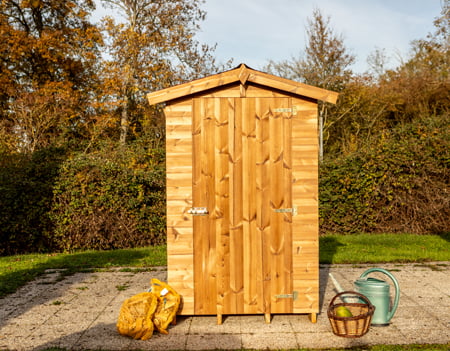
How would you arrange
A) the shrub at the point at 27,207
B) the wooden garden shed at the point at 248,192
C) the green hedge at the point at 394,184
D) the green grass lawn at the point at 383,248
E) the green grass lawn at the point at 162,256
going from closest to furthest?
the wooden garden shed at the point at 248,192, the green grass lawn at the point at 162,256, the green grass lawn at the point at 383,248, the shrub at the point at 27,207, the green hedge at the point at 394,184

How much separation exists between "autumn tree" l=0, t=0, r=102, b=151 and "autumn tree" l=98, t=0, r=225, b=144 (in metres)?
1.36

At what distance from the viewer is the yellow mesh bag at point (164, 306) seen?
15.6 feet

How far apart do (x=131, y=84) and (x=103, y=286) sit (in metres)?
12.2

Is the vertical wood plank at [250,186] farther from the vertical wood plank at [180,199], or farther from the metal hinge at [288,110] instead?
A: the vertical wood plank at [180,199]

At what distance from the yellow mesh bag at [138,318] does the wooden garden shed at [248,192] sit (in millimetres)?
599

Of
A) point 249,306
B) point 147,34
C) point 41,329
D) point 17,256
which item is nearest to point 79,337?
point 41,329

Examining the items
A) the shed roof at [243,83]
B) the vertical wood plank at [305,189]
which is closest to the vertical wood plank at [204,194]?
the shed roof at [243,83]

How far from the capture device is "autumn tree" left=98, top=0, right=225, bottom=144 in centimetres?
1767

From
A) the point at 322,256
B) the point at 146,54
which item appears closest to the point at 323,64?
the point at 146,54

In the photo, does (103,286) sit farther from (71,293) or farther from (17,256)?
(17,256)

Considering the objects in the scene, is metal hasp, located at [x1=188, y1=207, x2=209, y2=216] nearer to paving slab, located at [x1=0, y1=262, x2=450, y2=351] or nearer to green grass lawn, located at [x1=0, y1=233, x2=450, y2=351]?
paving slab, located at [x1=0, y1=262, x2=450, y2=351]

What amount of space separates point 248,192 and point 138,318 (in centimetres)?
170

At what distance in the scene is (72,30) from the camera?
19.5m

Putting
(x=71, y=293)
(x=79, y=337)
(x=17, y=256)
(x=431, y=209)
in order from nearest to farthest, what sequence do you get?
(x=79, y=337) < (x=71, y=293) < (x=17, y=256) < (x=431, y=209)
